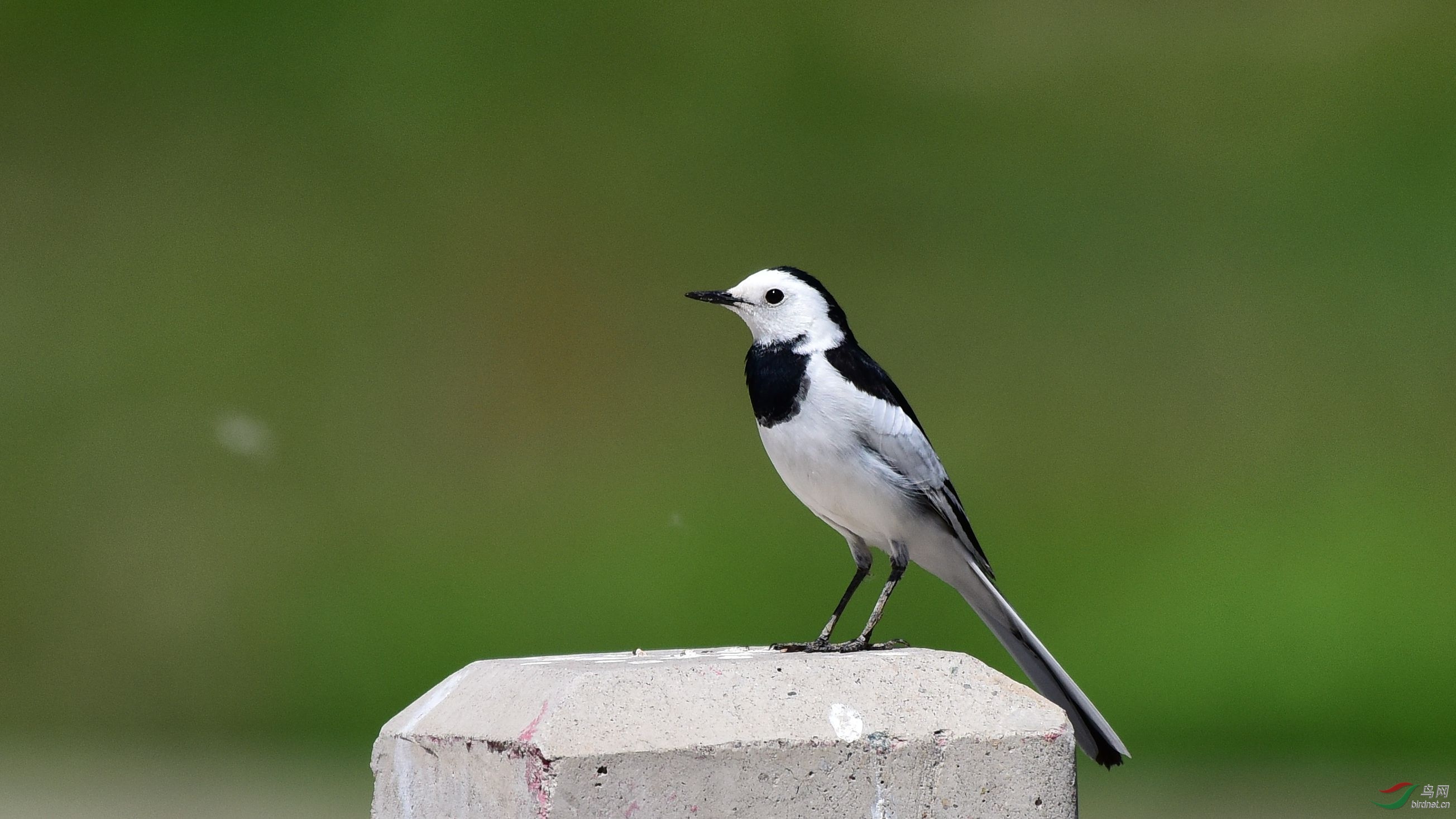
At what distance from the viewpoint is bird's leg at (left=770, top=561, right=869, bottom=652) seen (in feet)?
11.1

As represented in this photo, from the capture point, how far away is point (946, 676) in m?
2.83

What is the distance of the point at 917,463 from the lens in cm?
360

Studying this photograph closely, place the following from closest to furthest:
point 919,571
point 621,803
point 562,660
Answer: point 621,803 < point 562,660 < point 919,571

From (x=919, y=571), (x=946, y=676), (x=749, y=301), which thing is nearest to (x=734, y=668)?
(x=946, y=676)

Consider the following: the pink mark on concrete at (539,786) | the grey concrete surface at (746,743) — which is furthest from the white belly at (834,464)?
the pink mark on concrete at (539,786)

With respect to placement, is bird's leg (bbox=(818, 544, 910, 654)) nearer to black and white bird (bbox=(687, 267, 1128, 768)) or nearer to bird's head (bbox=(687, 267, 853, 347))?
black and white bird (bbox=(687, 267, 1128, 768))

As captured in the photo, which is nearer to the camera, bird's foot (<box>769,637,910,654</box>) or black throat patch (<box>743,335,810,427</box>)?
bird's foot (<box>769,637,910,654</box>)

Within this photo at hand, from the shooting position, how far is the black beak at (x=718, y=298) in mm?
3578

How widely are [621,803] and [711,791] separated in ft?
0.58

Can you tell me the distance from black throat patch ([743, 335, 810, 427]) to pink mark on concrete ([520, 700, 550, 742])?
122 centimetres

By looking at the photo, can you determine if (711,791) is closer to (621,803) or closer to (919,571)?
(621,803)

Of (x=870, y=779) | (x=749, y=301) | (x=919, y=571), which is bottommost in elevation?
(x=919, y=571)

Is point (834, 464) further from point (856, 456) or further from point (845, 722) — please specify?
point (845, 722)

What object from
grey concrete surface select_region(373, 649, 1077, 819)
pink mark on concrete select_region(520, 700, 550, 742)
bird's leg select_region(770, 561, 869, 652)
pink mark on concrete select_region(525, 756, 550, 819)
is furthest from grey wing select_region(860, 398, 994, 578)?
pink mark on concrete select_region(525, 756, 550, 819)
